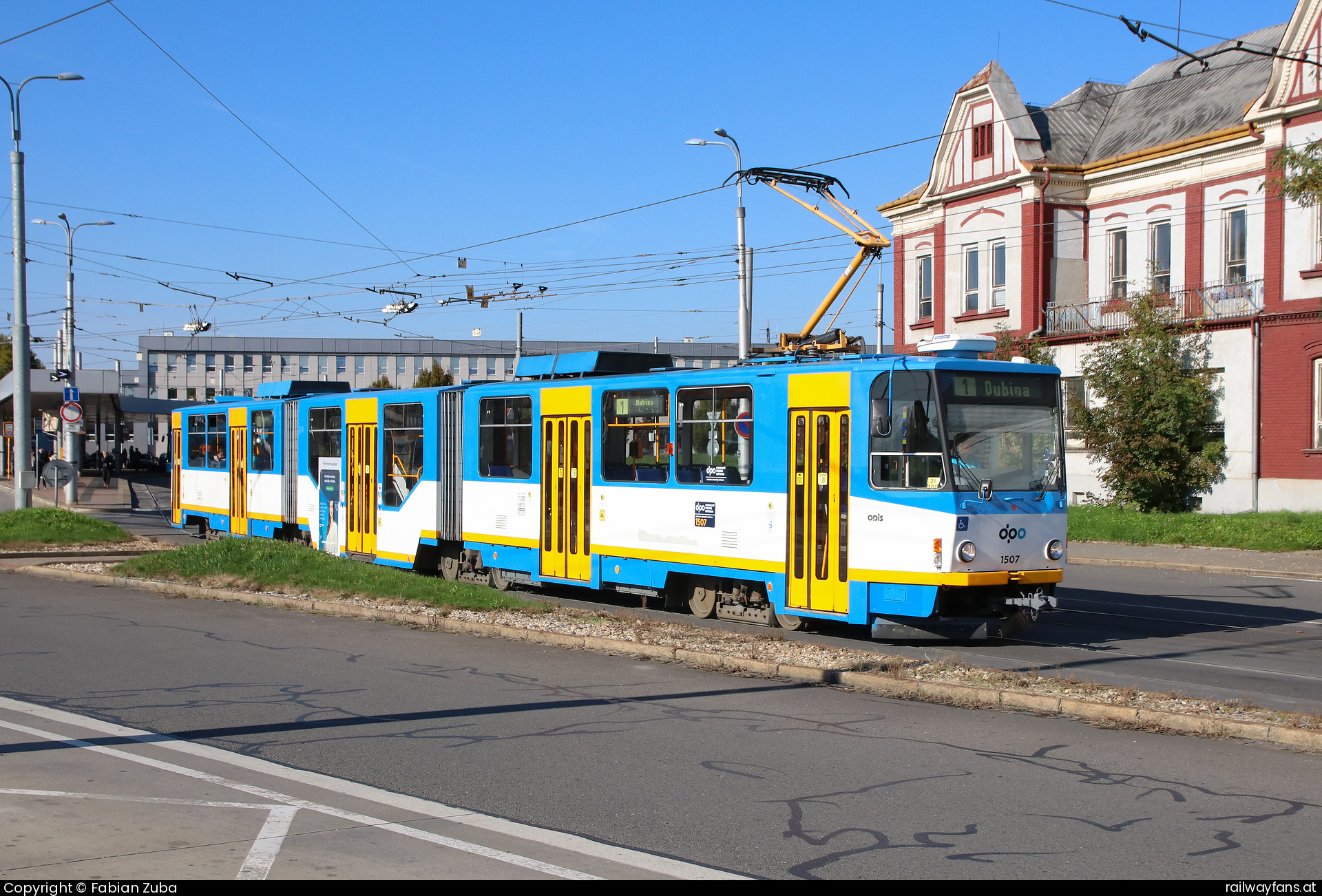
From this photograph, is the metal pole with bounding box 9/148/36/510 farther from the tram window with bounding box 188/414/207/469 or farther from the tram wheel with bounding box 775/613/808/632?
the tram wheel with bounding box 775/613/808/632

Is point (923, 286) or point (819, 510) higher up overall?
point (923, 286)

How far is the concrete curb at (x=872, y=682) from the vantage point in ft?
27.3

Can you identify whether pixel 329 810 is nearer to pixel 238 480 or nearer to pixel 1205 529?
pixel 238 480

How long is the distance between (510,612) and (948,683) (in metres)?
6.13

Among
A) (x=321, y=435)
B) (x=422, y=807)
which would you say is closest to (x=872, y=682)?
(x=422, y=807)

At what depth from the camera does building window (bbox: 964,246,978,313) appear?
37.6m

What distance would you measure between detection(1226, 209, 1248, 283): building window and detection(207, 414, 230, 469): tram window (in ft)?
83.0

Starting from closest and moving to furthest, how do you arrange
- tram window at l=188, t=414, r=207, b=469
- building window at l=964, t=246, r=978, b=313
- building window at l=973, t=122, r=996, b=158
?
tram window at l=188, t=414, r=207, b=469 → building window at l=973, t=122, r=996, b=158 → building window at l=964, t=246, r=978, b=313

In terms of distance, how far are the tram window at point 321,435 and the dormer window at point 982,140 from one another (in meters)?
23.0

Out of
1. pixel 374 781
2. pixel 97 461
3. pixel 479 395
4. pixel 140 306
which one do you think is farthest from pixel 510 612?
pixel 97 461

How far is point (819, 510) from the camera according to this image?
13.6 m

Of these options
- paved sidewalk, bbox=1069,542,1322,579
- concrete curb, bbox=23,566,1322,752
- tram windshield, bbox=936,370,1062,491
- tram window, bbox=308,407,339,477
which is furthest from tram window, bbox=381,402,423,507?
paved sidewalk, bbox=1069,542,1322,579

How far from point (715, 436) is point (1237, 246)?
21818 millimetres

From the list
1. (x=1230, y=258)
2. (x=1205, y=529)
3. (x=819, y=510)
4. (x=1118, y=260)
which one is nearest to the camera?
(x=819, y=510)
